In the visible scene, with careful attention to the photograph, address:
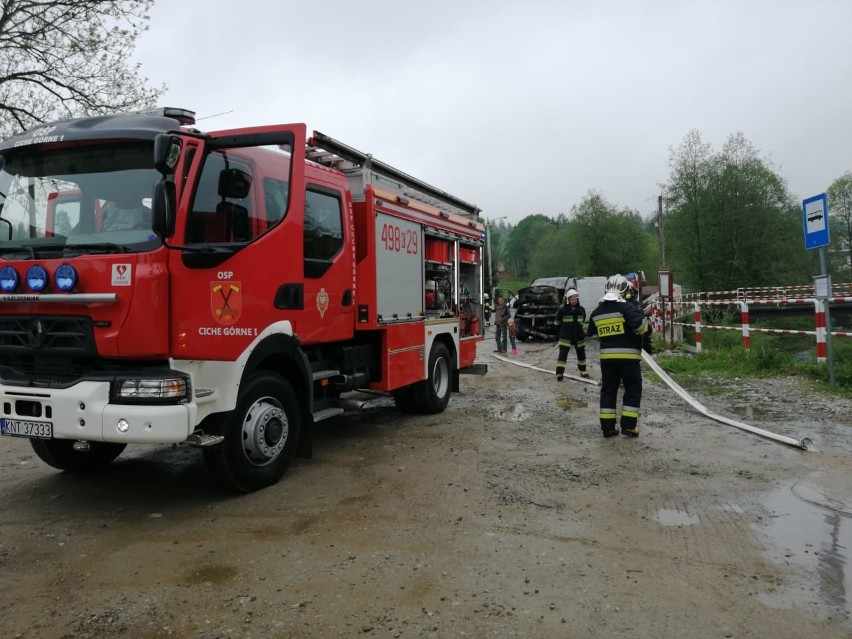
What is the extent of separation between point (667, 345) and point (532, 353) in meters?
3.35

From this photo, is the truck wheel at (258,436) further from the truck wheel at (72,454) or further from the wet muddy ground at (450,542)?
the truck wheel at (72,454)

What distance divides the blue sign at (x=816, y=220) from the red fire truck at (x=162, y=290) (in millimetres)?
7150

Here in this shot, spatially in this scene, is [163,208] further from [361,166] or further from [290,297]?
[361,166]

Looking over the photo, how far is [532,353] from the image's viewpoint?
55.1 feet

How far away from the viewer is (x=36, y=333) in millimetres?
4352

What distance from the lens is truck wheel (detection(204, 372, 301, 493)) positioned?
4.67 meters

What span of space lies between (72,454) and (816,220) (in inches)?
379

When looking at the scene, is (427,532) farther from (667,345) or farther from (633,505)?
(667,345)

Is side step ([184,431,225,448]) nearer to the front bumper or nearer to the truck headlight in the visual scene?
the front bumper

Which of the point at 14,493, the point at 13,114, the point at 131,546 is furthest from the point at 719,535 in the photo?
the point at 13,114

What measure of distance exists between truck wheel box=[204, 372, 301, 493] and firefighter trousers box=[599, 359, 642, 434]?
3391 millimetres

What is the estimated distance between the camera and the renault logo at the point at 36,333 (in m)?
4.33

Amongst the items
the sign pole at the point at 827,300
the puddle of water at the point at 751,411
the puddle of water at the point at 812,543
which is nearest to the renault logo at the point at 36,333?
the puddle of water at the point at 812,543

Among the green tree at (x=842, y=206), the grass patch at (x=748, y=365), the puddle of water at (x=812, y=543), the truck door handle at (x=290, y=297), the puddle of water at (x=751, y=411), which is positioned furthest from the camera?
the green tree at (x=842, y=206)
